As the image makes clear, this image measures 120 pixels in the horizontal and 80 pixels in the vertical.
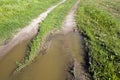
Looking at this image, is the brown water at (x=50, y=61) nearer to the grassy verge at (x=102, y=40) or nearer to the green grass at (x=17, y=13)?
the grassy verge at (x=102, y=40)

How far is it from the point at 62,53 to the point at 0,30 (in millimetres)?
8349

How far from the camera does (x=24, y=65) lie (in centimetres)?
1433

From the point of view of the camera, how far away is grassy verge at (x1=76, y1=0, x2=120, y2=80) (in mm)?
12844

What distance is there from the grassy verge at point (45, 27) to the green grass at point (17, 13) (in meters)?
2.43

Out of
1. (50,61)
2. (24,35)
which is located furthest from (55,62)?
(24,35)

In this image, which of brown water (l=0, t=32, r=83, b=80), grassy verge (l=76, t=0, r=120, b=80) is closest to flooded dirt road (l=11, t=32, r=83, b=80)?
brown water (l=0, t=32, r=83, b=80)

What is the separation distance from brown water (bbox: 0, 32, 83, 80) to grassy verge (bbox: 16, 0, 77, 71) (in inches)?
19.2

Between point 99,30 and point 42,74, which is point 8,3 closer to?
point 99,30

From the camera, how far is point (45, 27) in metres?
21.6

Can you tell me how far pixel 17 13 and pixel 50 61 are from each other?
42.7 ft

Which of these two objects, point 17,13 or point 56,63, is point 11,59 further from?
point 17,13

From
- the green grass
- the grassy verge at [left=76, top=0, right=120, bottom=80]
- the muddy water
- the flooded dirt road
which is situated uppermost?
the green grass

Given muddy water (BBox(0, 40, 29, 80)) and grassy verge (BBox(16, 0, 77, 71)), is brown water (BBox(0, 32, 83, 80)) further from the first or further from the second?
A: grassy verge (BBox(16, 0, 77, 71))

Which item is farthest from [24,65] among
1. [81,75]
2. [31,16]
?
[31,16]
